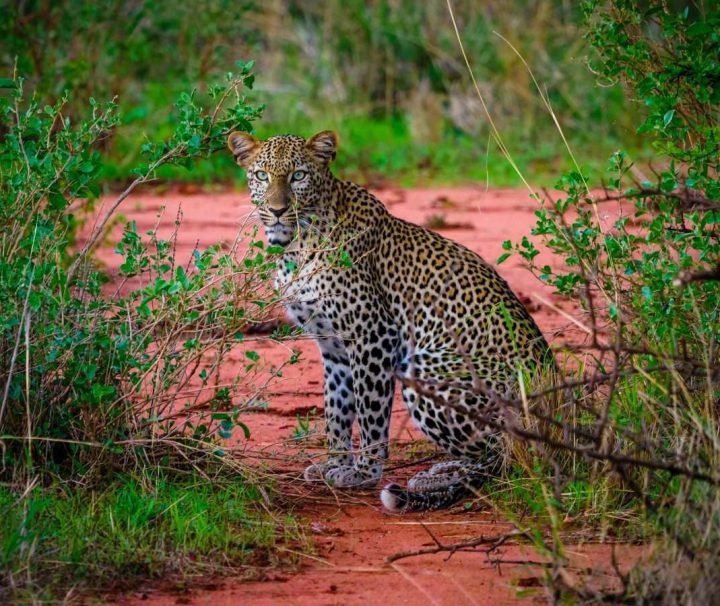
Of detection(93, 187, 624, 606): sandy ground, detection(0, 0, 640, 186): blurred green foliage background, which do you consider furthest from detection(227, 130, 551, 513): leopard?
detection(0, 0, 640, 186): blurred green foliage background

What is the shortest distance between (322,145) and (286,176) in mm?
329

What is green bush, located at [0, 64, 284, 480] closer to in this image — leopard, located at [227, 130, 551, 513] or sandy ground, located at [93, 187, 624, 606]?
sandy ground, located at [93, 187, 624, 606]

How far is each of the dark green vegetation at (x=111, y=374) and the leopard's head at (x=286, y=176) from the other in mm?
623

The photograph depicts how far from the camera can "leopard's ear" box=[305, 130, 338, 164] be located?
262 inches

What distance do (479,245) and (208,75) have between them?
5.32 meters

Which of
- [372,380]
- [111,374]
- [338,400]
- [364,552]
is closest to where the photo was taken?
[364,552]

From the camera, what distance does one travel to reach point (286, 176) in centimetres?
645

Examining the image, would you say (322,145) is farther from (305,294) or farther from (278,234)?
(305,294)

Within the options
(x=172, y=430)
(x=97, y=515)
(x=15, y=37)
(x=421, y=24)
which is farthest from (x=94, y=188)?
(x=421, y=24)

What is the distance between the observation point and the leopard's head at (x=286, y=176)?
637cm

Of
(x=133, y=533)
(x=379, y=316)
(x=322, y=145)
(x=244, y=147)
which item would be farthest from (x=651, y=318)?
(x=133, y=533)

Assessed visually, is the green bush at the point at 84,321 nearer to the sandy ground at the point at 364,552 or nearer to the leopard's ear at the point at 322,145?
the sandy ground at the point at 364,552

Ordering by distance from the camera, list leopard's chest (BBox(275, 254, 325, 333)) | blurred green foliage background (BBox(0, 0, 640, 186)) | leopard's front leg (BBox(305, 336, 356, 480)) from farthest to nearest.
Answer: blurred green foliage background (BBox(0, 0, 640, 186)) < leopard's front leg (BBox(305, 336, 356, 480)) < leopard's chest (BBox(275, 254, 325, 333))

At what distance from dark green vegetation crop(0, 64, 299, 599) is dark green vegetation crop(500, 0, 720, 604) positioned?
3.95 feet
